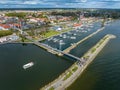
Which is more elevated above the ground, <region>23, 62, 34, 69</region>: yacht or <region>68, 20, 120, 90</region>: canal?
<region>23, 62, 34, 69</region>: yacht

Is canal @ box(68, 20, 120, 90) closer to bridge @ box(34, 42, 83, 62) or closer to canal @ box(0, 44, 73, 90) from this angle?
bridge @ box(34, 42, 83, 62)

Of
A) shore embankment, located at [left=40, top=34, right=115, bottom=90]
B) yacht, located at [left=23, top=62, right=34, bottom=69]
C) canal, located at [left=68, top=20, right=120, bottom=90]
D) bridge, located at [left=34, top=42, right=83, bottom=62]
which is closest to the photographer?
shore embankment, located at [left=40, top=34, right=115, bottom=90]

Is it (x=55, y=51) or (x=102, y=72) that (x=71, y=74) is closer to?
(x=102, y=72)

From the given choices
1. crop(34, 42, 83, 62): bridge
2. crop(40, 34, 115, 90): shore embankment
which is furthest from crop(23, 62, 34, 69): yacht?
crop(34, 42, 83, 62): bridge

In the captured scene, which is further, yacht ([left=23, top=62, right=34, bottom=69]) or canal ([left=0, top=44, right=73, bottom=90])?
yacht ([left=23, top=62, right=34, bottom=69])

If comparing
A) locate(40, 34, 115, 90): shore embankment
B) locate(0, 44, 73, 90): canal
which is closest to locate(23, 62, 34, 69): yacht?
locate(0, 44, 73, 90): canal

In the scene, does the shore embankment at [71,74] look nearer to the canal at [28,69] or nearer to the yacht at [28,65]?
the canal at [28,69]

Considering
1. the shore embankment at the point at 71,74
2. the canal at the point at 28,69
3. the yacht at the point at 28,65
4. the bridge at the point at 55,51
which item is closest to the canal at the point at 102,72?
the shore embankment at the point at 71,74

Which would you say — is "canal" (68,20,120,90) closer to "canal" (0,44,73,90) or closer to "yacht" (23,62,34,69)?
"canal" (0,44,73,90)

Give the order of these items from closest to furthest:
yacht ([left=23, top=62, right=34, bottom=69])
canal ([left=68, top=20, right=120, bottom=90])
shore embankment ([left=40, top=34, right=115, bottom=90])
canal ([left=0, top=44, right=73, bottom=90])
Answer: shore embankment ([left=40, top=34, right=115, bottom=90])
canal ([left=68, top=20, right=120, bottom=90])
canal ([left=0, top=44, right=73, bottom=90])
yacht ([left=23, top=62, right=34, bottom=69])
